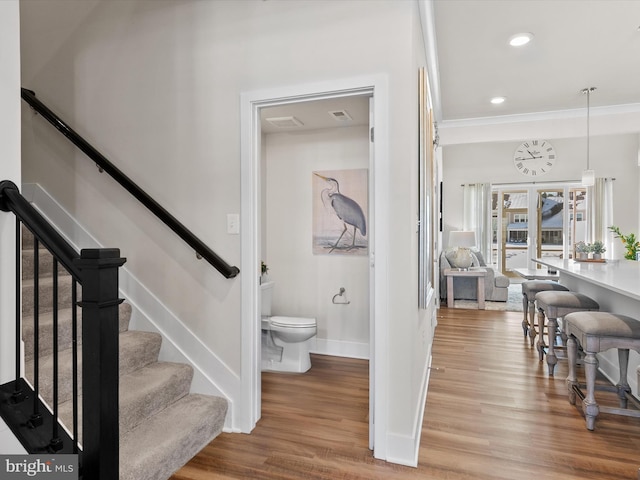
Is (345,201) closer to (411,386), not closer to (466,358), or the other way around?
(466,358)

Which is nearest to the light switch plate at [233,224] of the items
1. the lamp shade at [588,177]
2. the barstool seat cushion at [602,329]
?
the barstool seat cushion at [602,329]

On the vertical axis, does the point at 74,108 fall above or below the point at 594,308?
above

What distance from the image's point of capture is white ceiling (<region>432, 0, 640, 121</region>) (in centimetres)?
285

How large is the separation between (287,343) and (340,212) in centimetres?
133

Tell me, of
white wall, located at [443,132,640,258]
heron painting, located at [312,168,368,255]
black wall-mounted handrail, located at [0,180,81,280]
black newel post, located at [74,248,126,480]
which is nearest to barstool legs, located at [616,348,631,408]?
heron painting, located at [312,168,368,255]

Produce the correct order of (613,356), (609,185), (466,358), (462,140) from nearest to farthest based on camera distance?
(613,356) → (466,358) → (462,140) → (609,185)

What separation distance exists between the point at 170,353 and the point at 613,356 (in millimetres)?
3282

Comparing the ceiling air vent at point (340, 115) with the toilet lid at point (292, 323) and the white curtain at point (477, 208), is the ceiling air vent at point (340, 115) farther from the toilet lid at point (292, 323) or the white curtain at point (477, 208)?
the white curtain at point (477, 208)

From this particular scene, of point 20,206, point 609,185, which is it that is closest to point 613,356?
point 20,206

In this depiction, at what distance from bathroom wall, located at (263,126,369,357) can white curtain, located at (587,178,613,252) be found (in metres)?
5.74

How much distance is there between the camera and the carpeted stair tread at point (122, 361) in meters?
1.87

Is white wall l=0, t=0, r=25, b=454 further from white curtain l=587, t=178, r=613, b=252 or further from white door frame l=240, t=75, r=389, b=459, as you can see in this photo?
white curtain l=587, t=178, r=613, b=252

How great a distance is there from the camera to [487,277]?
649 centimetres

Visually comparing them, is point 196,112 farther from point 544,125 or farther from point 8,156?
point 544,125
